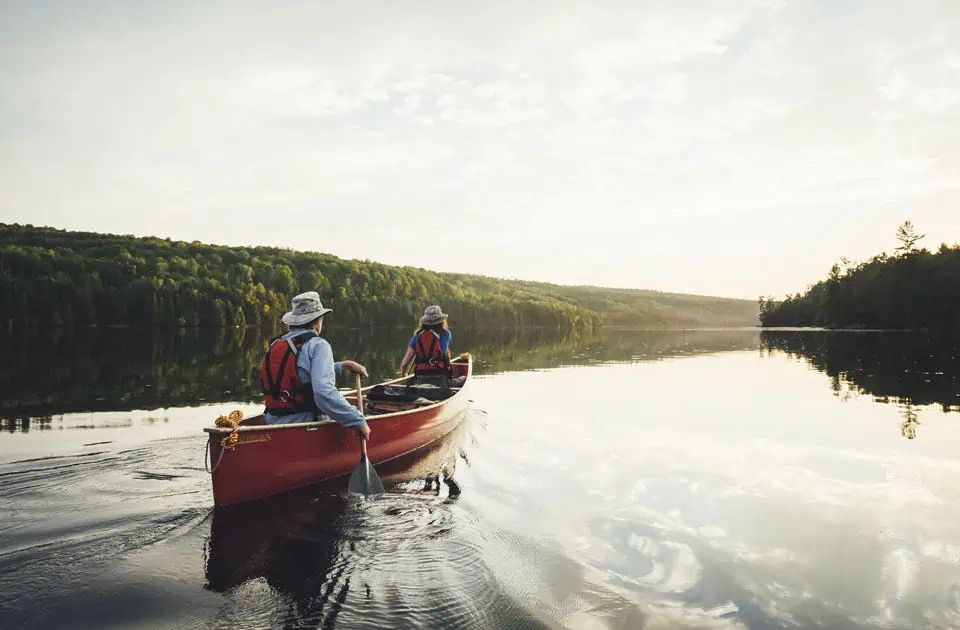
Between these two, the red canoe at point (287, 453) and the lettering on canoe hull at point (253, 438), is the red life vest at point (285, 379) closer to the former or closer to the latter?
the red canoe at point (287, 453)

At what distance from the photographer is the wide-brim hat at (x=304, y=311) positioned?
25.5ft

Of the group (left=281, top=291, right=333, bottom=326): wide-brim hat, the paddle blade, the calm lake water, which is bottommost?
the calm lake water

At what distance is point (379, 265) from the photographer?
13062cm

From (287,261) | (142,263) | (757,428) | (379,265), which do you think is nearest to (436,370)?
(757,428)

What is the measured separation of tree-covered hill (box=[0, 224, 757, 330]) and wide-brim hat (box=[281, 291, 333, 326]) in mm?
81712

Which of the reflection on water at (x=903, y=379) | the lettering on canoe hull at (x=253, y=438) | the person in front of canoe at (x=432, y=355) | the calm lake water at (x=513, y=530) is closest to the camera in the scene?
the calm lake water at (x=513, y=530)

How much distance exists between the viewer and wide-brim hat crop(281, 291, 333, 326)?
7766 mm

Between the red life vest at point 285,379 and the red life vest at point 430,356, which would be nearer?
the red life vest at point 285,379

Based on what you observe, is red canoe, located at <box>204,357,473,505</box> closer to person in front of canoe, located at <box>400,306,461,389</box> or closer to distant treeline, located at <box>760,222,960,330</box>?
person in front of canoe, located at <box>400,306,461,389</box>

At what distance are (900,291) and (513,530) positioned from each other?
9111 cm

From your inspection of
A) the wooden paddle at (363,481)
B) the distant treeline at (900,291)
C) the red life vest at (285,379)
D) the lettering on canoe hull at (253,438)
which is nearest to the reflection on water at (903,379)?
the wooden paddle at (363,481)

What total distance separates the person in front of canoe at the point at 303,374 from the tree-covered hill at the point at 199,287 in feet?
267

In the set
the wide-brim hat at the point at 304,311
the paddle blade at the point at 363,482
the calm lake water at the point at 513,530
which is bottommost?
the calm lake water at the point at 513,530

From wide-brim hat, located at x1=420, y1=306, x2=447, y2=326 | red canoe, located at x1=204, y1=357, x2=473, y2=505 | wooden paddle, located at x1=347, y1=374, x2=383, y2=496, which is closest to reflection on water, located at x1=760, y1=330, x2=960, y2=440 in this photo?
wide-brim hat, located at x1=420, y1=306, x2=447, y2=326
